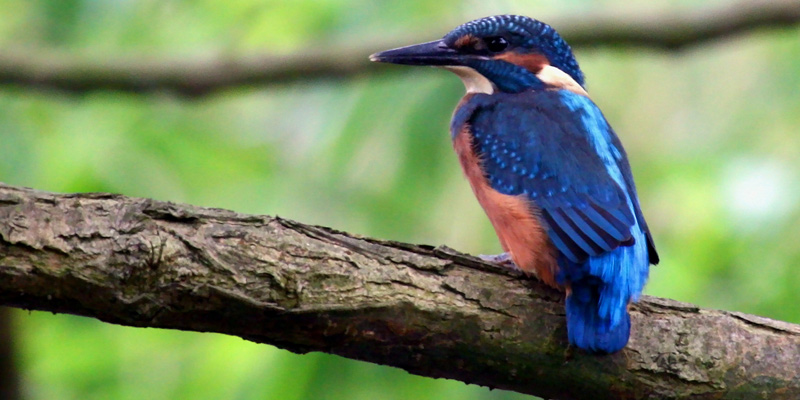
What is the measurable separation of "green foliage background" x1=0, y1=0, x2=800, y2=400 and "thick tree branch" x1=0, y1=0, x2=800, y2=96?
111 mm

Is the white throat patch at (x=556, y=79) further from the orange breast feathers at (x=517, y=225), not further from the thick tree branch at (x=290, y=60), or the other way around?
the thick tree branch at (x=290, y=60)

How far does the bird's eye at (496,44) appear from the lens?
11.9 feet

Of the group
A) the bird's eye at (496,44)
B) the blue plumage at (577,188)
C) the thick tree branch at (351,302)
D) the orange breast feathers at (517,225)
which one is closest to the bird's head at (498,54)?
the bird's eye at (496,44)

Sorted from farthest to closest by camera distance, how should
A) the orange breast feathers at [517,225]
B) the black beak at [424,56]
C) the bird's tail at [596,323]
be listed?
the black beak at [424,56]
the orange breast feathers at [517,225]
the bird's tail at [596,323]

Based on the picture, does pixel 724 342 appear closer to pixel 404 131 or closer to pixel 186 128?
pixel 404 131

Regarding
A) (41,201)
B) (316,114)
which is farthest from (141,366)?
(41,201)

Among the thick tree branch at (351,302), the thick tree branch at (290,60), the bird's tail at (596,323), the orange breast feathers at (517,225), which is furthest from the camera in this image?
the thick tree branch at (290,60)

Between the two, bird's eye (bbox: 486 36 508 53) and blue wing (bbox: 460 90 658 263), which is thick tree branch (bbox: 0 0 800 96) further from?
blue wing (bbox: 460 90 658 263)

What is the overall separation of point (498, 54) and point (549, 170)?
29.8 inches

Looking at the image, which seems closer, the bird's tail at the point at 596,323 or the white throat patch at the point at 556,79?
the bird's tail at the point at 596,323

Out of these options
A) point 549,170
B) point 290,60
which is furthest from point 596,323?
point 290,60

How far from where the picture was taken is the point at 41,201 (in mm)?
2342

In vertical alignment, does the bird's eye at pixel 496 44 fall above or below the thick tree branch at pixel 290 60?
below

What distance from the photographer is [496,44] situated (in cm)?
364
